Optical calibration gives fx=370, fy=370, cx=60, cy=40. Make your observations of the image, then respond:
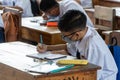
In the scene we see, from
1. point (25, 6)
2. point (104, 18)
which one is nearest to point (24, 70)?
point (104, 18)

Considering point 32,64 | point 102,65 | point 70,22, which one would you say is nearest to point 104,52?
point 102,65

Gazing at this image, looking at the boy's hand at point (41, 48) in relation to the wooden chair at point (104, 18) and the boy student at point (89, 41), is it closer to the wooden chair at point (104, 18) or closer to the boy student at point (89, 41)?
the boy student at point (89, 41)

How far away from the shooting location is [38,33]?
3.67 metres

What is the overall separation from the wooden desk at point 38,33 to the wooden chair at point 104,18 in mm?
809

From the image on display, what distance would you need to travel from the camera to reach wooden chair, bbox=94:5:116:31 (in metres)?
4.20

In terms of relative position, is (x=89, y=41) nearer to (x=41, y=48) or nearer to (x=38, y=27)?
(x=41, y=48)

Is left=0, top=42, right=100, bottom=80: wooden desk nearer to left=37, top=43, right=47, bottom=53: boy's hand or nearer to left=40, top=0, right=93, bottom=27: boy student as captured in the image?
left=37, top=43, right=47, bottom=53: boy's hand

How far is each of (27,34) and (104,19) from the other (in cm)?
96

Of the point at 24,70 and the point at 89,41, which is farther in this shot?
the point at 89,41

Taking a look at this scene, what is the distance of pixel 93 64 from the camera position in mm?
2074

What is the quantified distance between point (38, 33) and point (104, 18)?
3.22 ft

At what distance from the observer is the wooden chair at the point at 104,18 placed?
4.20 metres

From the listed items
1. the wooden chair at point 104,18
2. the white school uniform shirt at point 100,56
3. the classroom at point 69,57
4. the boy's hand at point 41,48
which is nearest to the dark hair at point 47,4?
the wooden chair at point 104,18

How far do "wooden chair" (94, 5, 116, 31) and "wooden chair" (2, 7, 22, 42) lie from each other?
94 centimetres
